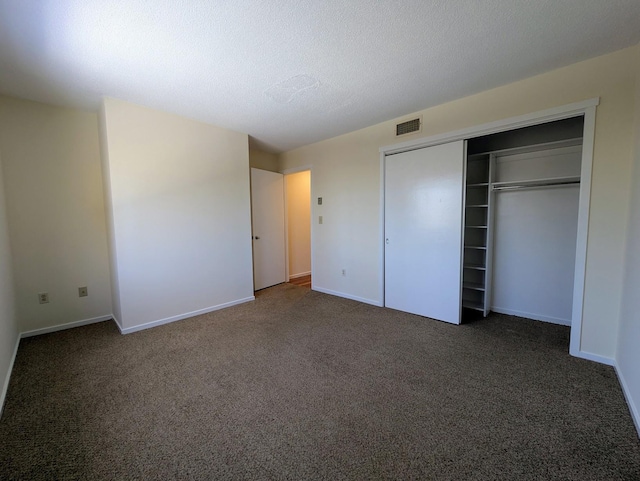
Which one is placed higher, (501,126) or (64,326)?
(501,126)

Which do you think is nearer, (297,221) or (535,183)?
(535,183)

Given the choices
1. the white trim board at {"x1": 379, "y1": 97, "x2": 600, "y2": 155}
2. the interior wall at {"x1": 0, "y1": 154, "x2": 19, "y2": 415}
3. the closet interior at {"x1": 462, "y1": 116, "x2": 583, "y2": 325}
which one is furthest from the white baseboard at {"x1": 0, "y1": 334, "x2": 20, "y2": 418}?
the closet interior at {"x1": 462, "y1": 116, "x2": 583, "y2": 325}

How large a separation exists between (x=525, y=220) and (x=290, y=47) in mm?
3161

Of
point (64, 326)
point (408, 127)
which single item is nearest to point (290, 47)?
point (408, 127)

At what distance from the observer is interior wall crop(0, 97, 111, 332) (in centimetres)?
260

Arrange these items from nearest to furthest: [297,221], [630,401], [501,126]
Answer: [630,401]
[501,126]
[297,221]

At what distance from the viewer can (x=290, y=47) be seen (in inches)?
72.0

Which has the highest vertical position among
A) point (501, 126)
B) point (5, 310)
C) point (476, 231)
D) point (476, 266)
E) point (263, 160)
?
point (263, 160)

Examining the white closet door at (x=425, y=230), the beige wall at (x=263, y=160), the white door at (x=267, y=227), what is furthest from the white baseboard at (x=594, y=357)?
the beige wall at (x=263, y=160)

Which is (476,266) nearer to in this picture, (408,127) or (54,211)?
(408,127)

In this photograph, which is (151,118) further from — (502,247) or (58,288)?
(502,247)

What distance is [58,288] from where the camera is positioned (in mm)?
2857

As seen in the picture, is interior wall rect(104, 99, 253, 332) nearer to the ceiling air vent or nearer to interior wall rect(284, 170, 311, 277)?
interior wall rect(284, 170, 311, 277)

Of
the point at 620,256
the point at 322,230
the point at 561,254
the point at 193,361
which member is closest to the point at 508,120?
the point at 620,256
